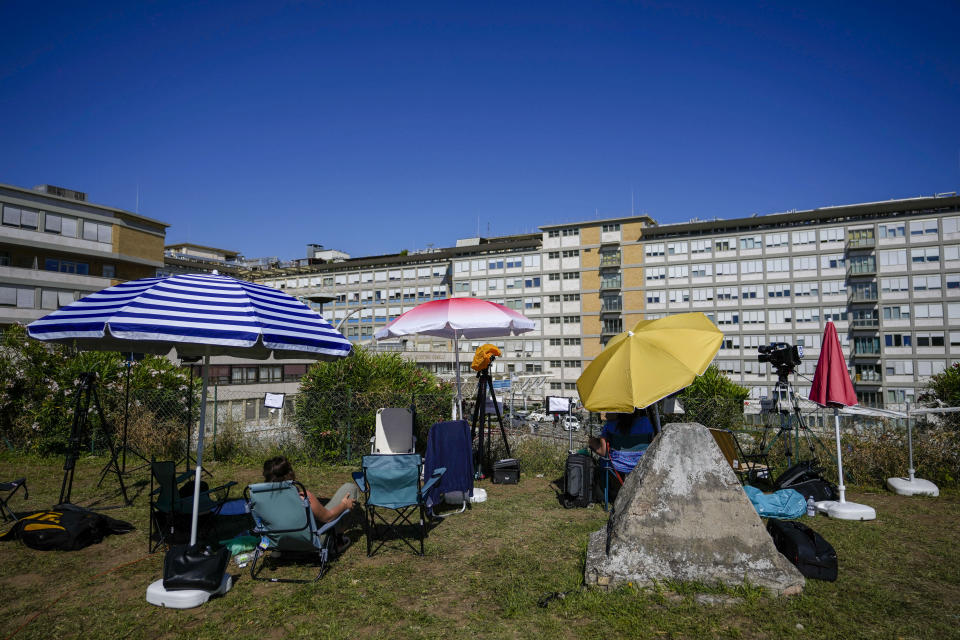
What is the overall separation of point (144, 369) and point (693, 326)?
13121mm

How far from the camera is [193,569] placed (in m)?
4.64

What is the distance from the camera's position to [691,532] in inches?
189

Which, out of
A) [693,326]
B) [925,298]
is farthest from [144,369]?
[925,298]

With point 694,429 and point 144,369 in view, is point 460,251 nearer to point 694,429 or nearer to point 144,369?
point 144,369

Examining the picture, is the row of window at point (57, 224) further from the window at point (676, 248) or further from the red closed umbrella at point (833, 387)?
the window at point (676, 248)

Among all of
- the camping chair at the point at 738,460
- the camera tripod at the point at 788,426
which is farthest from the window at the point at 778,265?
the camping chair at the point at 738,460

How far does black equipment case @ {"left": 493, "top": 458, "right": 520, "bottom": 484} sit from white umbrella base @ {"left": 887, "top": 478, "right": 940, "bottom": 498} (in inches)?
222

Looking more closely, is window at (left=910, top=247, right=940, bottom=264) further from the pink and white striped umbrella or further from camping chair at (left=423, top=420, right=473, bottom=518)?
camping chair at (left=423, top=420, right=473, bottom=518)

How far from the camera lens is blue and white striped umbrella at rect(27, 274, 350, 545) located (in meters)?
4.29

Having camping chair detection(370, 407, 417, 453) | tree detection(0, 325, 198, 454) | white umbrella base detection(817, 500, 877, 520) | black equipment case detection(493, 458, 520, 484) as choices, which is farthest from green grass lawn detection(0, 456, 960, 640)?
tree detection(0, 325, 198, 454)

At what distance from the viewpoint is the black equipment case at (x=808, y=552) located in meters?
4.80

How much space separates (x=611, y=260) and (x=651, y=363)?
60.9 m

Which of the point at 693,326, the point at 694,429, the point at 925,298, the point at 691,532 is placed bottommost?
the point at 691,532

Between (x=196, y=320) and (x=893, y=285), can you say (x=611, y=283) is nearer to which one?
(x=893, y=285)
